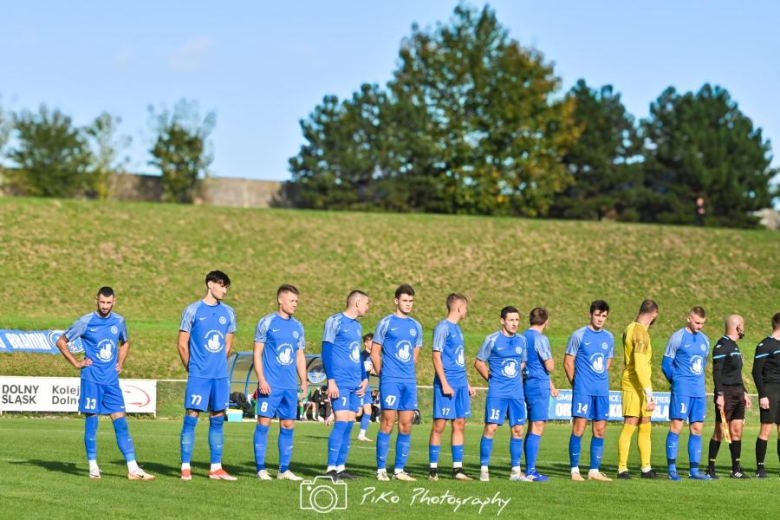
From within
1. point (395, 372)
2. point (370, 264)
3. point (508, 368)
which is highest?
point (370, 264)

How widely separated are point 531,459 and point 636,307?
37014 mm

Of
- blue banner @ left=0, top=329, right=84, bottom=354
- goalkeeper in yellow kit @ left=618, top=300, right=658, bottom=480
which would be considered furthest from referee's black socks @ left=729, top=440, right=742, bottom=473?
blue banner @ left=0, top=329, right=84, bottom=354

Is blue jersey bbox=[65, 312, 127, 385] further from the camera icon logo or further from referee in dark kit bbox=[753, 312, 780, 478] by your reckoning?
referee in dark kit bbox=[753, 312, 780, 478]

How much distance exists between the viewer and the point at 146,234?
53.7 meters

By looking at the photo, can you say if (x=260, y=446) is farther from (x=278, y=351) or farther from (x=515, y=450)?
(x=515, y=450)

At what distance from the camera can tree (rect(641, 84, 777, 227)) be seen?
78375mm

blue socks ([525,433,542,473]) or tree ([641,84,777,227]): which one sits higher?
tree ([641,84,777,227])

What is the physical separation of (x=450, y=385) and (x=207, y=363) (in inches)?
138

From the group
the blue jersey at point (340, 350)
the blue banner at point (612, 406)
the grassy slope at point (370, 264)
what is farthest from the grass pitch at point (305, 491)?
the grassy slope at point (370, 264)

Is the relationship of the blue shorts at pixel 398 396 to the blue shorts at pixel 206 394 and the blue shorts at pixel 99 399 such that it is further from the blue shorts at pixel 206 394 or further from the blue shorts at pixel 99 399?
the blue shorts at pixel 99 399

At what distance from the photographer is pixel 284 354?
13.8m

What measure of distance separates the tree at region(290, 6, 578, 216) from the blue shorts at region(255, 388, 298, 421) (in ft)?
190

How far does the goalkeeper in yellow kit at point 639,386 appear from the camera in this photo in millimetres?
15352

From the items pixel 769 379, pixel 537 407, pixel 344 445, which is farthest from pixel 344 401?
pixel 769 379
